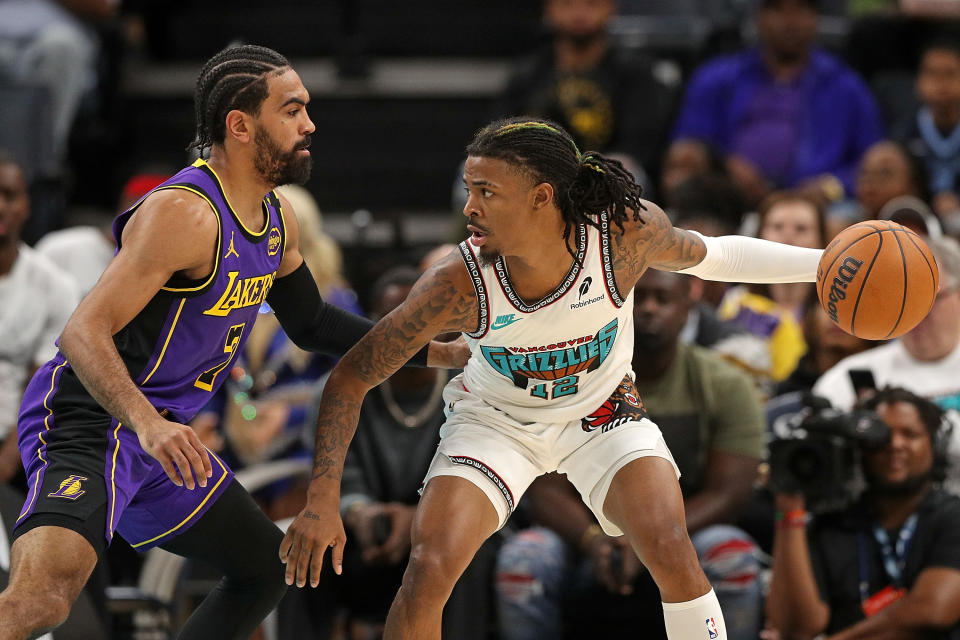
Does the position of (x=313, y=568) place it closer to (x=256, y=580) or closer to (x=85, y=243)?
(x=256, y=580)

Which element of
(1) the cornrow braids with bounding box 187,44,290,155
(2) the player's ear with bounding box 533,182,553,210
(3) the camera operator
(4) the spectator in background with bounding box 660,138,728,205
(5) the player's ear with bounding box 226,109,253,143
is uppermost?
(4) the spectator in background with bounding box 660,138,728,205

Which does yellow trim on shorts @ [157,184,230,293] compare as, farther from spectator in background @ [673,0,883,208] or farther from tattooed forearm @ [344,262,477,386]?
spectator in background @ [673,0,883,208]

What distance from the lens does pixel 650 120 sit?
322 inches

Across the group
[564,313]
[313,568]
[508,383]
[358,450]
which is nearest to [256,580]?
[313,568]

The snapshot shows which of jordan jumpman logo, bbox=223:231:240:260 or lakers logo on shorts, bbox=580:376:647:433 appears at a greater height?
jordan jumpman logo, bbox=223:231:240:260

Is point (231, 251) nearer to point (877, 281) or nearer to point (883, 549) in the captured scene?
point (877, 281)

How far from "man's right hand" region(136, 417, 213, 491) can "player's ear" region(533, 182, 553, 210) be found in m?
1.25

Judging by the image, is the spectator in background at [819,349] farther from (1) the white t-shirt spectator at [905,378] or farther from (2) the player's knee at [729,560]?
(2) the player's knee at [729,560]

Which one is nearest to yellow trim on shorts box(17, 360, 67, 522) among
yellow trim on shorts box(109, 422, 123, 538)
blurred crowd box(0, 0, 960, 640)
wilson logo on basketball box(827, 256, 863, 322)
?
yellow trim on shorts box(109, 422, 123, 538)

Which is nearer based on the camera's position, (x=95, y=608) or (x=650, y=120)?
(x=95, y=608)

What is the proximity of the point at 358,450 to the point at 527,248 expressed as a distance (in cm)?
211

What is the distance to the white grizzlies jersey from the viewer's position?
404 cm

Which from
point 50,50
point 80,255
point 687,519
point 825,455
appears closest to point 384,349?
point 687,519

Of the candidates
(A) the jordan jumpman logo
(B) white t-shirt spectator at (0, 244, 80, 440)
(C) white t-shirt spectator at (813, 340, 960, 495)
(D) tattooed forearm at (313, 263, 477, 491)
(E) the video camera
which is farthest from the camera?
(B) white t-shirt spectator at (0, 244, 80, 440)
